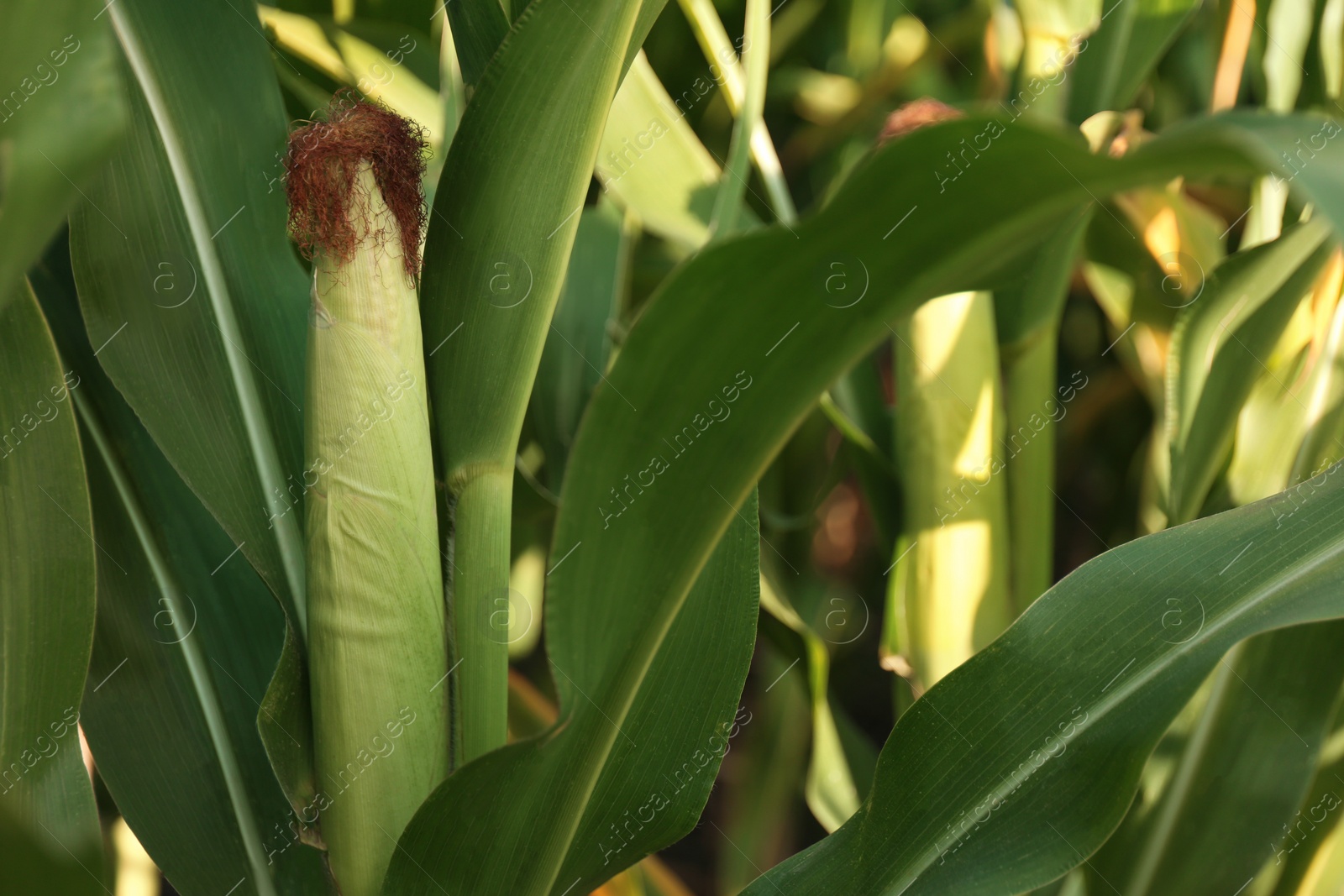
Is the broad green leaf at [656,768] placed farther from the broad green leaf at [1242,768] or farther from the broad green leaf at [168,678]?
the broad green leaf at [1242,768]

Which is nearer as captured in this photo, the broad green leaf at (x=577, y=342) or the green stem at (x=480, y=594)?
the green stem at (x=480, y=594)

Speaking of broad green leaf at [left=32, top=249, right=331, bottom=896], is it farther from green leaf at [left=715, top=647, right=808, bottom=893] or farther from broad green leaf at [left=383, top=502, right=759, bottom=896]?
green leaf at [left=715, top=647, right=808, bottom=893]

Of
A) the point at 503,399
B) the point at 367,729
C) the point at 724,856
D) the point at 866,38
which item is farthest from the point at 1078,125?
the point at 724,856

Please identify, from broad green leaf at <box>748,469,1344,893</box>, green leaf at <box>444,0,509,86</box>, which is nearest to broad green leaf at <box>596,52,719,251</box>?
green leaf at <box>444,0,509,86</box>

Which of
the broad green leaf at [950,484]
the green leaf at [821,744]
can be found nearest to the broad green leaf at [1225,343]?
the broad green leaf at [950,484]

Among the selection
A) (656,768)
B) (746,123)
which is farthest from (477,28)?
(656,768)

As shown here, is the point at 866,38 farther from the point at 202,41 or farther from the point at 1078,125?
the point at 202,41
